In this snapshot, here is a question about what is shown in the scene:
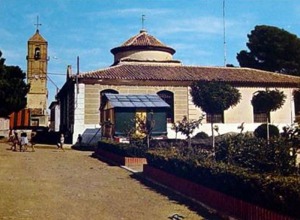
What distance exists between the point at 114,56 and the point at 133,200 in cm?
3162

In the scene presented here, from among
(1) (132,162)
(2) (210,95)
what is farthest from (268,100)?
(1) (132,162)

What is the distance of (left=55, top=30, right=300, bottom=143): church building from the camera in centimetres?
2966

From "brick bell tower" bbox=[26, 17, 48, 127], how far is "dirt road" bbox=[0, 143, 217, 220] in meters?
53.7

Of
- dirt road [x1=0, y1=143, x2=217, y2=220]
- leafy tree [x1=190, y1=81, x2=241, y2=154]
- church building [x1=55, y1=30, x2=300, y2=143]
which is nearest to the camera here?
dirt road [x1=0, y1=143, x2=217, y2=220]

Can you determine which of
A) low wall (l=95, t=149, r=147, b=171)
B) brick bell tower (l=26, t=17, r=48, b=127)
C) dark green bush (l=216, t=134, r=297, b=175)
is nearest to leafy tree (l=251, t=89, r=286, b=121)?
low wall (l=95, t=149, r=147, b=171)

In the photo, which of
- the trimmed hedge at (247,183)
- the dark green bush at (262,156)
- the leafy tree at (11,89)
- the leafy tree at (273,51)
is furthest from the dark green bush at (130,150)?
the leafy tree at (273,51)

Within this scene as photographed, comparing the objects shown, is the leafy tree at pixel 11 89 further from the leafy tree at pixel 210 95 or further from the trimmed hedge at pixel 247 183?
the trimmed hedge at pixel 247 183

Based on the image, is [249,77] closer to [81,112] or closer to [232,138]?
[81,112]

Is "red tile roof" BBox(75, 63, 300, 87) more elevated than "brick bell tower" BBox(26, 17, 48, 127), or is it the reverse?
"brick bell tower" BBox(26, 17, 48, 127)

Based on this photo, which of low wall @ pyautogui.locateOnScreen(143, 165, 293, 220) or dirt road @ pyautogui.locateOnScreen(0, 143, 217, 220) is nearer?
low wall @ pyautogui.locateOnScreen(143, 165, 293, 220)

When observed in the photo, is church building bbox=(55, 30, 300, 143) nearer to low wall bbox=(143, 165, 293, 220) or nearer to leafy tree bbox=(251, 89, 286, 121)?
leafy tree bbox=(251, 89, 286, 121)

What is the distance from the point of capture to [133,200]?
9.54 meters

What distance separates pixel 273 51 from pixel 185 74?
25.6 metres

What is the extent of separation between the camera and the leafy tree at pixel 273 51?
53188mm
